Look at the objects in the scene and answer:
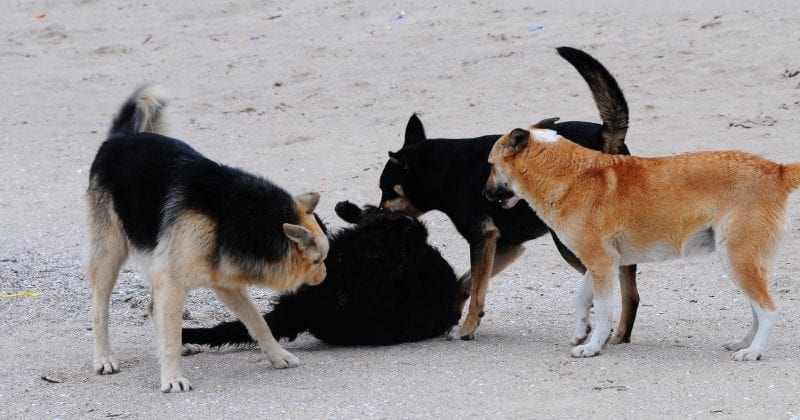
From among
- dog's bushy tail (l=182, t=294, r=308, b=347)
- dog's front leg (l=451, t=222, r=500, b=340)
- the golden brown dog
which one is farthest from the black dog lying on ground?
the golden brown dog

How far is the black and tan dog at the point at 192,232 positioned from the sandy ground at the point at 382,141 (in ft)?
1.07

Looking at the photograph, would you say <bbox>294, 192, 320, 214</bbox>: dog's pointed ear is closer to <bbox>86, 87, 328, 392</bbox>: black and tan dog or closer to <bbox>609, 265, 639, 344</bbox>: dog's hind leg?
<bbox>86, 87, 328, 392</bbox>: black and tan dog

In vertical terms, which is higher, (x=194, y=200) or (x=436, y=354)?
(x=194, y=200)

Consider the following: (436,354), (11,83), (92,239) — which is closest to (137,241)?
(92,239)

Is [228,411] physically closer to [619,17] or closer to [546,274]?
[546,274]

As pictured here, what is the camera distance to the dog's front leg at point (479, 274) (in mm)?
7270

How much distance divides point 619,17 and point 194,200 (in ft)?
30.9

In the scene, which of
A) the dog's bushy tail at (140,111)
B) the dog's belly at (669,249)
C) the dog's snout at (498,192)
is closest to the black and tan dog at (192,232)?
the dog's bushy tail at (140,111)

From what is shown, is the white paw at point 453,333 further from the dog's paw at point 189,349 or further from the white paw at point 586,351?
the dog's paw at point 189,349

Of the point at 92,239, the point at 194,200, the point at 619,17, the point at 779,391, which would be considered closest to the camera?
the point at 779,391

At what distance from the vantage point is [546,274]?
358 inches

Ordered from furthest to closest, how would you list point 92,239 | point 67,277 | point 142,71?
1. point 142,71
2. point 67,277
3. point 92,239

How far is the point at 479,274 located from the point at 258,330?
5.02ft

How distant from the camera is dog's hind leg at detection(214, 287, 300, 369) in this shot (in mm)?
6574
